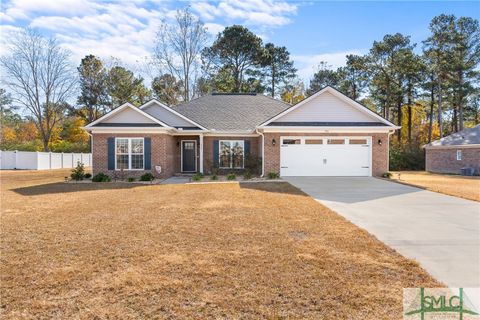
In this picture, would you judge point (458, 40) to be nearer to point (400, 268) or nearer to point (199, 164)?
point (199, 164)

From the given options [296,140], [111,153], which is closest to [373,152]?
[296,140]

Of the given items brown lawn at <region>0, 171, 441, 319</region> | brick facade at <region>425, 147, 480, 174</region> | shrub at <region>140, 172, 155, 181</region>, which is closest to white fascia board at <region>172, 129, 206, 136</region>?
shrub at <region>140, 172, 155, 181</region>

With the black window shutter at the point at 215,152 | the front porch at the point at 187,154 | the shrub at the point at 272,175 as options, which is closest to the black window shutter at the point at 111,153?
the front porch at the point at 187,154

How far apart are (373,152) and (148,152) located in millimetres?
12602

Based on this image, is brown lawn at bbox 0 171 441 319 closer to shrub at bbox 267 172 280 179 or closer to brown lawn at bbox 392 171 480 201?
brown lawn at bbox 392 171 480 201

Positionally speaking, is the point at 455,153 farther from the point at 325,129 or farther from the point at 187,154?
the point at 187,154

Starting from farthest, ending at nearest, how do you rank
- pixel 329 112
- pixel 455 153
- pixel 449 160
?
1. pixel 449 160
2. pixel 455 153
3. pixel 329 112

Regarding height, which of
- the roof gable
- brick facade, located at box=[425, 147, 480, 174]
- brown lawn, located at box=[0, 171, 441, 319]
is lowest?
brown lawn, located at box=[0, 171, 441, 319]

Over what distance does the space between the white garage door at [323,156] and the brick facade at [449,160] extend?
11212 millimetres

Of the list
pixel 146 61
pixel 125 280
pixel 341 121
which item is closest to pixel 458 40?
pixel 341 121

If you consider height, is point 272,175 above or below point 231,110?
below

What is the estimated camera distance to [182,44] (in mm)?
31469

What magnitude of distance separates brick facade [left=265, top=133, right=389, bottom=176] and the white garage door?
226 mm

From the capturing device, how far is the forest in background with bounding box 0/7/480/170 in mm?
31281
